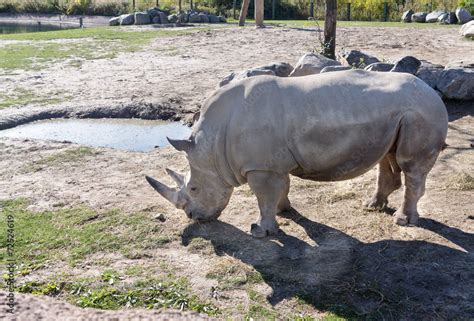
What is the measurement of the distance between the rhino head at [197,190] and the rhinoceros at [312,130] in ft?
0.07

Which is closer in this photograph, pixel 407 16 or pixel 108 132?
pixel 108 132

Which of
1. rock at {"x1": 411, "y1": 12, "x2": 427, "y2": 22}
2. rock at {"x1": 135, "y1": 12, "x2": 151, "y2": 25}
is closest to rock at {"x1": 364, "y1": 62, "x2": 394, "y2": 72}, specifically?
rock at {"x1": 411, "y1": 12, "x2": 427, "y2": 22}

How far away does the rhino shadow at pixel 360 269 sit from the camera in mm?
4566

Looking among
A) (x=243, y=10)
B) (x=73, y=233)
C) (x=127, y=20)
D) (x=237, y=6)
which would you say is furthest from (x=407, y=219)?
(x=237, y=6)

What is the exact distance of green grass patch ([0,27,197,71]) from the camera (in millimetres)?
16203

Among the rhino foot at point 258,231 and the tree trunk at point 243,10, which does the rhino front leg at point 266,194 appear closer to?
the rhino foot at point 258,231

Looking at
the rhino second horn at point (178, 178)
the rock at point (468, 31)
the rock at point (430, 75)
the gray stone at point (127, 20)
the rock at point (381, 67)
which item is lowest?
the rhino second horn at point (178, 178)

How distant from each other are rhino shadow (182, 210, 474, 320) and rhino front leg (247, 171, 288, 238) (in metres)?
0.12

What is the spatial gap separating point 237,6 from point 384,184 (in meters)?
32.8

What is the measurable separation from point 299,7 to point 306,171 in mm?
31798

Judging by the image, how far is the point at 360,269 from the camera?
5.12m

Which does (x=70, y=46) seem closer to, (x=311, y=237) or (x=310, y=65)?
(x=310, y=65)

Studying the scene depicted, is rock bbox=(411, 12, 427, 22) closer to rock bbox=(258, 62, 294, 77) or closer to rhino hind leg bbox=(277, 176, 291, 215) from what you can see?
rock bbox=(258, 62, 294, 77)

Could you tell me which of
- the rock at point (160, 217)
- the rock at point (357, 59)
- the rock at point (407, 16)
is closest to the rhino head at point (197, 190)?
the rock at point (160, 217)
